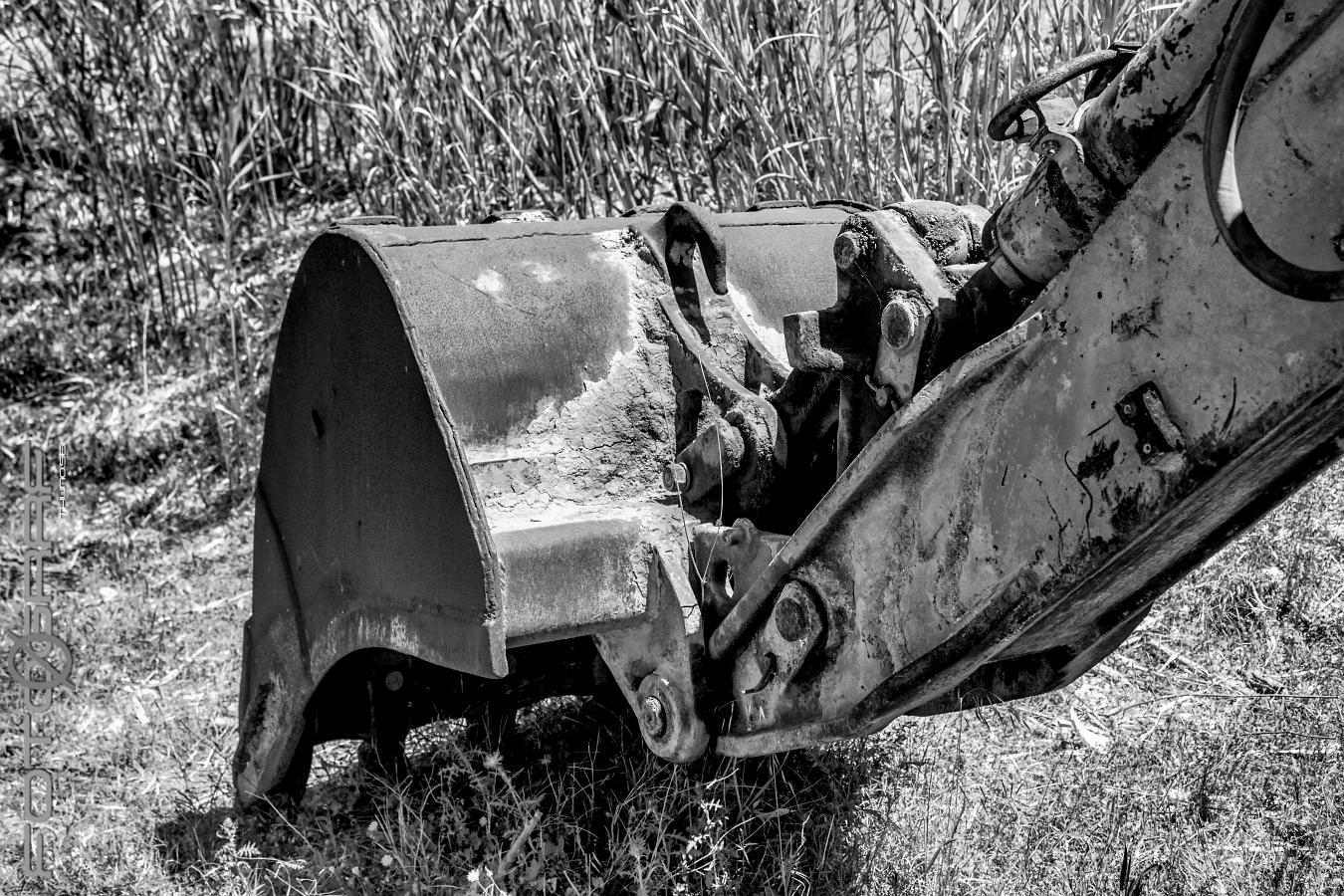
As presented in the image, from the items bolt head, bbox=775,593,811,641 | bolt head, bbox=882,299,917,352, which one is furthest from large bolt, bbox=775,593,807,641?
bolt head, bbox=882,299,917,352

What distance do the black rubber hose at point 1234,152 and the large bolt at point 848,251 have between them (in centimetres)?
66

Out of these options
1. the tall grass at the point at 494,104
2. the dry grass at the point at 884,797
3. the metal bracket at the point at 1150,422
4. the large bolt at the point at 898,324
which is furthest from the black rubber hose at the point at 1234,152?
the tall grass at the point at 494,104

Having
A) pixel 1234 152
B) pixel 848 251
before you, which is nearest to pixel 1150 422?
pixel 1234 152

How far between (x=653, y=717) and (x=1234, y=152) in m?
1.36

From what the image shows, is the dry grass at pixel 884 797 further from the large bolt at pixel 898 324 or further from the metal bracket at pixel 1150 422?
the metal bracket at pixel 1150 422

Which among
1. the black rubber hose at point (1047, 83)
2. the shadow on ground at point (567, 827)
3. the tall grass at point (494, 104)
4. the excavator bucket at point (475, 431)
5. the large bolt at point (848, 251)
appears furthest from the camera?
the tall grass at point (494, 104)

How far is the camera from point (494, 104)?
5.28 meters

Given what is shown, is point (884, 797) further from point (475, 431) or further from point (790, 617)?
point (475, 431)

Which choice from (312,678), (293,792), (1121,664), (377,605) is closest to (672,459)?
(377,605)

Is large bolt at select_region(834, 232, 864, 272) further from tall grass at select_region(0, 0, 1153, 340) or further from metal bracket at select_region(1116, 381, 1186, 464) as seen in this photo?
tall grass at select_region(0, 0, 1153, 340)

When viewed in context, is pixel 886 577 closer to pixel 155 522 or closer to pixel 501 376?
pixel 501 376

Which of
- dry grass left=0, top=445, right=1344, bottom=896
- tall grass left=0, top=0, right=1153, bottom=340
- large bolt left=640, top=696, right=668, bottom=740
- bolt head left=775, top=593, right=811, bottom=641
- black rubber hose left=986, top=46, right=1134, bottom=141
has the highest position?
tall grass left=0, top=0, right=1153, bottom=340

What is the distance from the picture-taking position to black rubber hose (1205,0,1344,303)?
143cm

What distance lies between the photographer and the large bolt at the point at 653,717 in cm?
238
